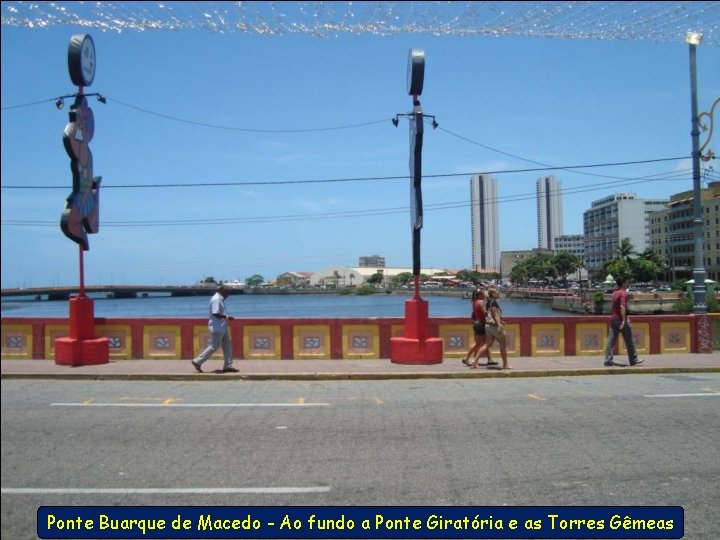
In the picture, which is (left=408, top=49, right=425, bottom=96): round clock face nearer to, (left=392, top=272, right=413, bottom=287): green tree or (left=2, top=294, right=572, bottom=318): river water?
(left=2, top=294, right=572, bottom=318): river water

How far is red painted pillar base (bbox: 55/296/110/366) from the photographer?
1291 centimetres

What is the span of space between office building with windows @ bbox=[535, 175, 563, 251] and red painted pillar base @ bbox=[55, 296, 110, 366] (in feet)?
69.4

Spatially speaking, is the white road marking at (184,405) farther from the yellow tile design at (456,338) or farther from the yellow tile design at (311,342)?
the yellow tile design at (456,338)

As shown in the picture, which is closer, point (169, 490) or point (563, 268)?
point (169, 490)

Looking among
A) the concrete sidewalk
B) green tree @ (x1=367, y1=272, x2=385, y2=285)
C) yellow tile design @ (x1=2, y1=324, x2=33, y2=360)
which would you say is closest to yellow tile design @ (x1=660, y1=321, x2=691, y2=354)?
the concrete sidewalk

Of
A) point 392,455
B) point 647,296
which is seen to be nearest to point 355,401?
point 392,455

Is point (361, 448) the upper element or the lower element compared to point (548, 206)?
lower

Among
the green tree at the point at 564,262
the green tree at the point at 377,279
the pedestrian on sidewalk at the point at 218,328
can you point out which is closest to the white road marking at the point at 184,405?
the pedestrian on sidewalk at the point at 218,328

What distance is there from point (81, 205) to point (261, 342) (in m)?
4.80

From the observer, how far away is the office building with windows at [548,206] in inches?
1341

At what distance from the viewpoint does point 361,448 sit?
22.7ft

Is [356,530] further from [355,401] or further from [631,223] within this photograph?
[631,223]

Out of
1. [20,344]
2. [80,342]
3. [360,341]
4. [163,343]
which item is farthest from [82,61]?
[360,341]

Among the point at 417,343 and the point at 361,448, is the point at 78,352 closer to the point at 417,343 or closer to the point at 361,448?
the point at 417,343
